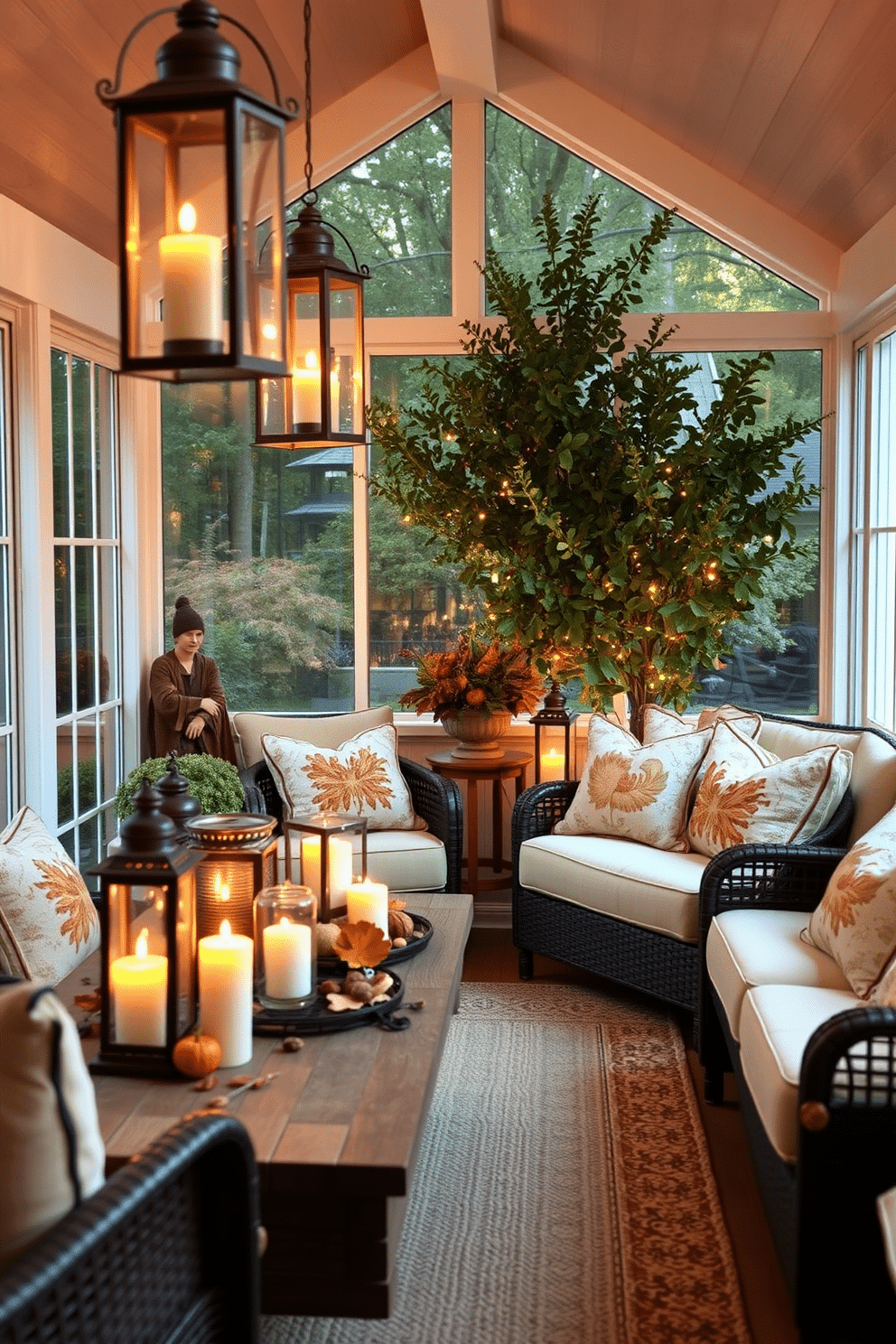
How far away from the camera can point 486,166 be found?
201 inches

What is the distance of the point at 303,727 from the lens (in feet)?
15.3

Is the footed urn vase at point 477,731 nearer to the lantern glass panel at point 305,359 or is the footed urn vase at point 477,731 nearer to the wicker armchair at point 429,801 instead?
the wicker armchair at point 429,801

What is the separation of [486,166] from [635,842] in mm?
2780

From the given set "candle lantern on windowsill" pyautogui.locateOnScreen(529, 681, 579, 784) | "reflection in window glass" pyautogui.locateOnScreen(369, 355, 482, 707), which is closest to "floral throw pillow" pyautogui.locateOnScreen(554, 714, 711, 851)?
"candle lantern on windowsill" pyautogui.locateOnScreen(529, 681, 579, 784)

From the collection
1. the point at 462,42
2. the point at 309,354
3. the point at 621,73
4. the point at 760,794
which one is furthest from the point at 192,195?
Result: the point at 621,73

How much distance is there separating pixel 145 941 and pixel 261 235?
1160 mm

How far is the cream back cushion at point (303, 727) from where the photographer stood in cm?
461

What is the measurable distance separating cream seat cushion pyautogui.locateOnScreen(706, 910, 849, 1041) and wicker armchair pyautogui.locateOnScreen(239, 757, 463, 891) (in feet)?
3.94

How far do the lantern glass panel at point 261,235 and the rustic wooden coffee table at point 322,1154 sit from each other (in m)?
1.18

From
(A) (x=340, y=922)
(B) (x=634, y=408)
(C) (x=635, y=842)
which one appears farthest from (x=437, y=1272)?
(B) (x=634, y=408)

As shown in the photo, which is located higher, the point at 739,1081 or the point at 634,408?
the point at 634,408

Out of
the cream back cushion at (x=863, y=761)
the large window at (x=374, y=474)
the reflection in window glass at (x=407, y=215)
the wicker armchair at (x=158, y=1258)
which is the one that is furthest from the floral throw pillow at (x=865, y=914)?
the reflection in window glass at (x=407, y=215)

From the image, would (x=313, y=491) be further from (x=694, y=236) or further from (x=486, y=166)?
(x=694, y=236)

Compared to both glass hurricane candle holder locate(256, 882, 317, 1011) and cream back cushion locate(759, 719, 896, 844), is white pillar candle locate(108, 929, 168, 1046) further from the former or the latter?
cream back cushion locate(759, 719, 896, 844)
